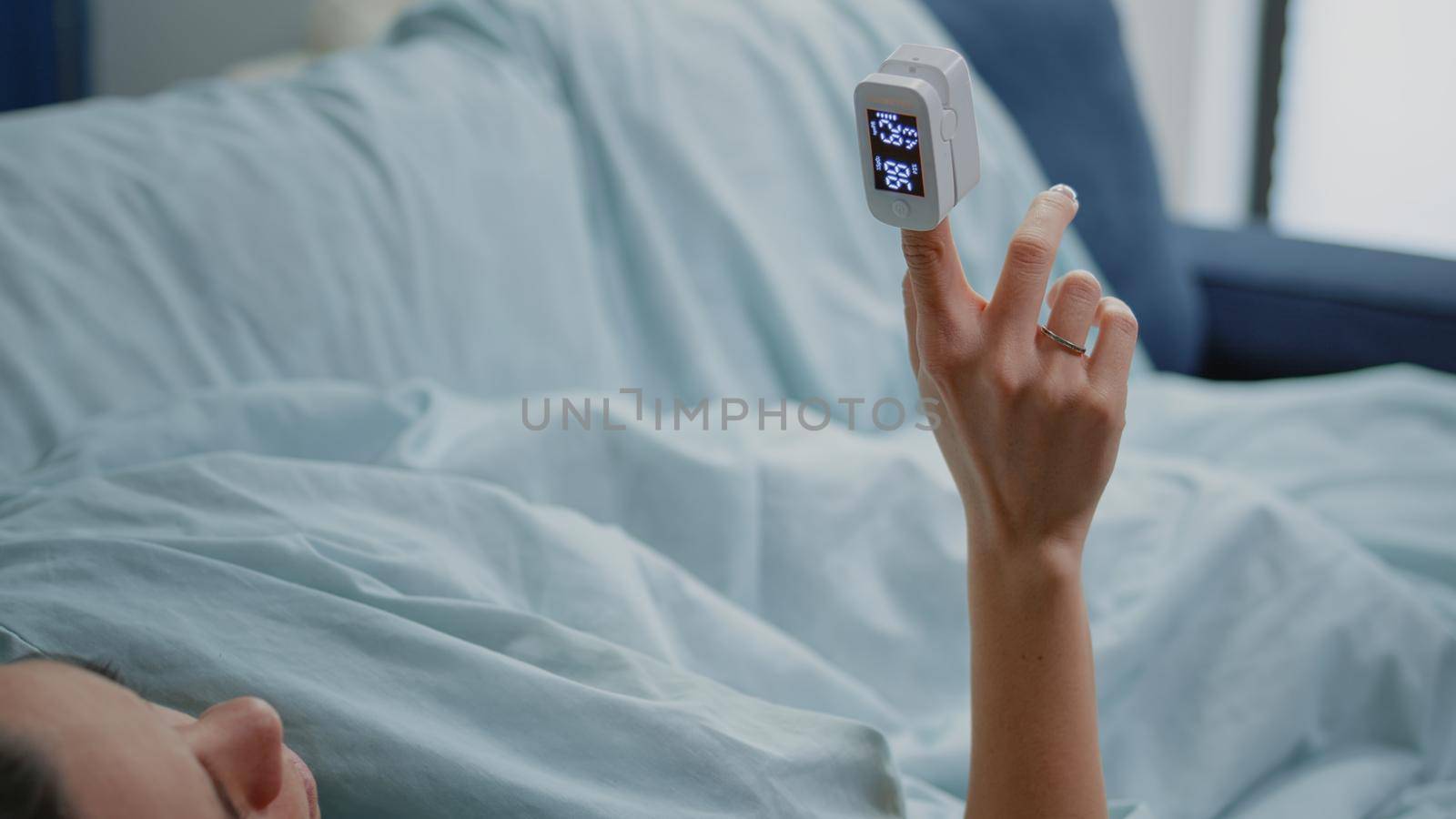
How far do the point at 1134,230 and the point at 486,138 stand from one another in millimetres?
818

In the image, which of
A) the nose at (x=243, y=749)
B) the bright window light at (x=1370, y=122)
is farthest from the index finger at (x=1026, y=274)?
the bright window light at (x=1370, y=122)

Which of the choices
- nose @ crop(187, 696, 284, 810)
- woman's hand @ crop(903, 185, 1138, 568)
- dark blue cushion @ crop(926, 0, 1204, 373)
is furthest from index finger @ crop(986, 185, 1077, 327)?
dark blue cushion @ crop(926, 0, 1204, 373)

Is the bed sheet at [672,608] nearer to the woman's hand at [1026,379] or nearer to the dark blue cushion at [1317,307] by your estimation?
the woman's hand at [1026,379]

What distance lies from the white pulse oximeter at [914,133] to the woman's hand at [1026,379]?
0.02 metres

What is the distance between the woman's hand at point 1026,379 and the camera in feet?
1.84

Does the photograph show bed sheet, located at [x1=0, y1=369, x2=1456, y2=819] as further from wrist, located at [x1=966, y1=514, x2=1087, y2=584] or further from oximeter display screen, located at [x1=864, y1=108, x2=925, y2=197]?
oximeter display screen, located at [x1=864, y1=108, x2=925, y2=197]

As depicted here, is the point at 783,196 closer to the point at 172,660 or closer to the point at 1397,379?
the point at 1397,379

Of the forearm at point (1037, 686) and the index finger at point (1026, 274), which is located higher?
the index finger at point (1026, 274)

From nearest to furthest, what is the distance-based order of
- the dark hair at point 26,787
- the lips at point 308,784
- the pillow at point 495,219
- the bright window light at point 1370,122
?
the dark hair at point 26,787
the lips at point 308,784
the pillow at point 495,219
the bright window light at point 1370,122

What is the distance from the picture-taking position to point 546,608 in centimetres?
71

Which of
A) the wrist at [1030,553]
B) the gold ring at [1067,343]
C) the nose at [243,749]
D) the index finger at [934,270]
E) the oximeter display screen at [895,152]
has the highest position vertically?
the oximeter display screen at [895,152]

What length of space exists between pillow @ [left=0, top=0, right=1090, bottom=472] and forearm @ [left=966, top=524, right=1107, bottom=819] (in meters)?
0.60

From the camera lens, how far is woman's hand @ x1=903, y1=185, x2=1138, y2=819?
0.56m

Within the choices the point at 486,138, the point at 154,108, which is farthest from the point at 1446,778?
the point at 154,108
